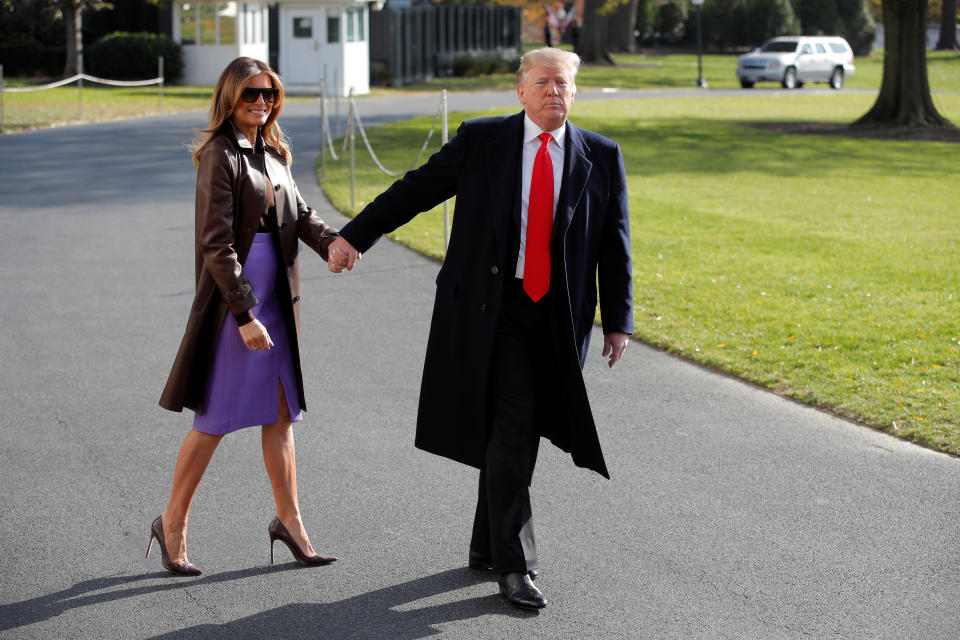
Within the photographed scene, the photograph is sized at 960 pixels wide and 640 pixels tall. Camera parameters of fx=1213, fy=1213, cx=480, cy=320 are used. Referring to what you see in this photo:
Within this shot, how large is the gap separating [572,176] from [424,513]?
173cm

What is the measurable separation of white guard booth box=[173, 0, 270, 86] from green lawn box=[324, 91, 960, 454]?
1571 centimetres

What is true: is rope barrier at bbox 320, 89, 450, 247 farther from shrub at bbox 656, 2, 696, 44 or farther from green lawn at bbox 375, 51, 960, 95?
shrub at bbox 656, 2, 696, 44

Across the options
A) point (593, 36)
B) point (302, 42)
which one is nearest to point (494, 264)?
point (302, 42)

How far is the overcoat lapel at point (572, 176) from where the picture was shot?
14.2 feet

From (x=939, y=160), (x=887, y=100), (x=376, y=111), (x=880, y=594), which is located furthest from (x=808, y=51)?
(x=880, y=594)

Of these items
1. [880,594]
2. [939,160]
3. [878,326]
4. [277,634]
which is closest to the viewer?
[277,634]

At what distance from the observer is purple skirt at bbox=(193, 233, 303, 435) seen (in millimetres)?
4477

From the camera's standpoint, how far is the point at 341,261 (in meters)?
4.63

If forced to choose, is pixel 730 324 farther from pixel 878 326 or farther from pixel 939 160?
pixel 939 160

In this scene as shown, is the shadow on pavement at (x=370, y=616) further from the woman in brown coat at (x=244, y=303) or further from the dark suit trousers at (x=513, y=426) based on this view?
the woman in brown coat at (x=244, y=303)

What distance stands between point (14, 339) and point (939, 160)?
18469 mm

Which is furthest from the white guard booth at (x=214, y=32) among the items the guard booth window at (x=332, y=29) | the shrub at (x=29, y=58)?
the shrub at (x=29, y=58)

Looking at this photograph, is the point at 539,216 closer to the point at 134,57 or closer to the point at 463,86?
the point at 134,57

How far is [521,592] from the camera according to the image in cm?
432
